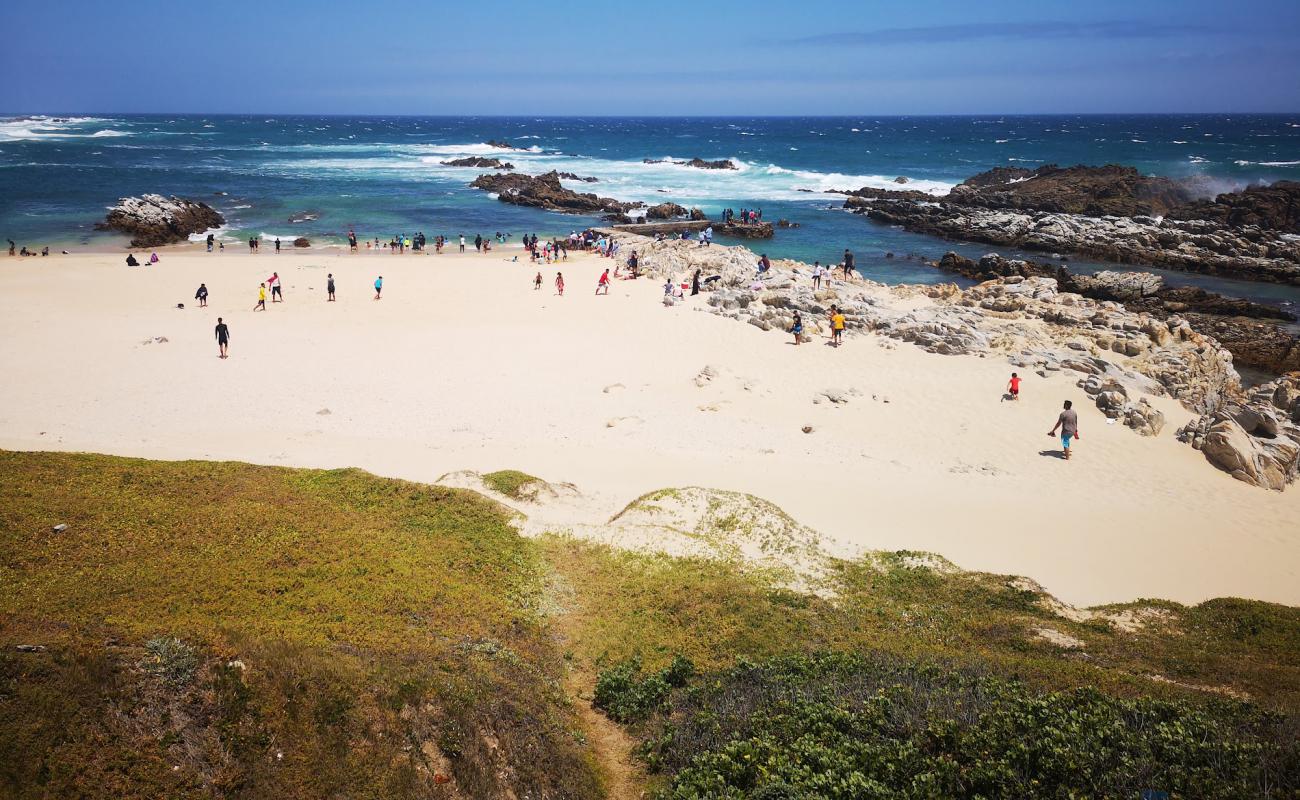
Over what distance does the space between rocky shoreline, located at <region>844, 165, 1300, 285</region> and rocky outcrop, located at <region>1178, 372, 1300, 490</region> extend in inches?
1061

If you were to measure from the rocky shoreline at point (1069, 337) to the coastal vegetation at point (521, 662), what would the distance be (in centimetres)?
1030

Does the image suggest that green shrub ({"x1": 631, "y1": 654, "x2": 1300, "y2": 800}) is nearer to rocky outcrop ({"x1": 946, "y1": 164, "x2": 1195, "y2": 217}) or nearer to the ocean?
the ocean

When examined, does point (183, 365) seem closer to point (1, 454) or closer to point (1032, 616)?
point (1, 454)

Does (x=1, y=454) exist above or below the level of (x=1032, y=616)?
above

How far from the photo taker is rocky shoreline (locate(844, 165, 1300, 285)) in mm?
42531

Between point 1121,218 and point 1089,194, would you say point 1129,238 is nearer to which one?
point 1121,218

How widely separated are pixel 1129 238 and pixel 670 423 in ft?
138

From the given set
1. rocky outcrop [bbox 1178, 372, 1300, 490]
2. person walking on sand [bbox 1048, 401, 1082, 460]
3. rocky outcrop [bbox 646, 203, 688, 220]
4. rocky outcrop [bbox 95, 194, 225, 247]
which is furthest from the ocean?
person walking on sand [bbox 1048, 401, 1082, 460]

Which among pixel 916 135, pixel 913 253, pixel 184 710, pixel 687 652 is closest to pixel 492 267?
pixel 913 253

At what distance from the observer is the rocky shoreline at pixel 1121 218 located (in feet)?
140

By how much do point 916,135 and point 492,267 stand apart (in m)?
145

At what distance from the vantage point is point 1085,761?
5.27 metres

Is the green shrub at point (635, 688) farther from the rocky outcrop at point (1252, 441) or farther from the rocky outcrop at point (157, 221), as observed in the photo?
the rocky outcrop at point (157, 221)

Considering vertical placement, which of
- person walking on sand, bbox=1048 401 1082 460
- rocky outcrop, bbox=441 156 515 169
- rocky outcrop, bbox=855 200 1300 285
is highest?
rocky outcrop, bbox=441 156 515 169
